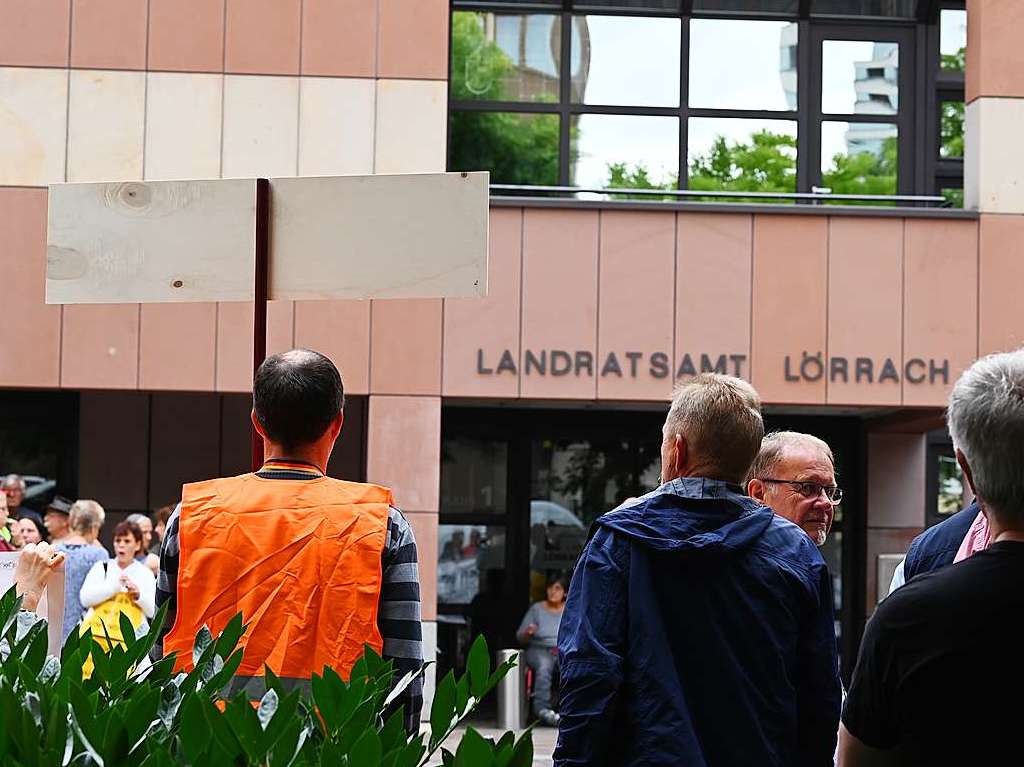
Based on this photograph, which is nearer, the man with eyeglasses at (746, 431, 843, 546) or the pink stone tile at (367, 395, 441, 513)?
the man with eyeglasses at (746, 431, 843, 546)

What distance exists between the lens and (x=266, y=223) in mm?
4840

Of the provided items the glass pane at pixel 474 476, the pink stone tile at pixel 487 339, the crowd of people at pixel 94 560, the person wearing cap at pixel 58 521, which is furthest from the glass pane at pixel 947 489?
the person wearing cap at pixel 58 521

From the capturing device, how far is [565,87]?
16.7 metres

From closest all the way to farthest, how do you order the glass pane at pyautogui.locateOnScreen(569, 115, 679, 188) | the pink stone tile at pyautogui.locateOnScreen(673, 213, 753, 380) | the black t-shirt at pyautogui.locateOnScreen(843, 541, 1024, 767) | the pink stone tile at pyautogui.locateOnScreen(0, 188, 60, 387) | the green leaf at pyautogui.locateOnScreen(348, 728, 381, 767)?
the green leaf at pyautogui.locateOnScreen(348, 728, 381, 767), the black t-shirt at pyautogui.locateOnScreen(843, 541, 1024, 767), the pink stone tile at pyautogui.locateOnScreen(0, 188, 60, 387), the pink stone tile at pyautogui.locateOnScreen(673, 213, 753, 380), the glass pane at pyautogui.locateOnScreen(569, 115, 679, 188)

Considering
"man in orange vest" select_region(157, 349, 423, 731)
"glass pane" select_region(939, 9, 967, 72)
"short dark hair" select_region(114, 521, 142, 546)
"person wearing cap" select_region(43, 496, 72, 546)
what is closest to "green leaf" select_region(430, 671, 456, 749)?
Result: "man in orange vest" select_region(157, 349, 423, 731)

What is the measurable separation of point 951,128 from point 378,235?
13.6 metres

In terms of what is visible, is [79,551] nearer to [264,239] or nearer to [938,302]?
[264,239]

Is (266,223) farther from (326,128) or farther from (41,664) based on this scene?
(326,128)

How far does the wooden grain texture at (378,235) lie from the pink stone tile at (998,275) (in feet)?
37.2

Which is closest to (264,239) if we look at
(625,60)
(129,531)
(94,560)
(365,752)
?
(365,752)

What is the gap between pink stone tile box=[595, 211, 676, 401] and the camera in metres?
15.1

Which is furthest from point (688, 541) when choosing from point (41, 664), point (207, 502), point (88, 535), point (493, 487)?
point (493, 487)

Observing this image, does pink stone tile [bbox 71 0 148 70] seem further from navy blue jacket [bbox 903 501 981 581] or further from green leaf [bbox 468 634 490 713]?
green leaf [bbox 468 634 490 713]

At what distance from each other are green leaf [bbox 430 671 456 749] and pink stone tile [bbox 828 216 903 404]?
1309cm
